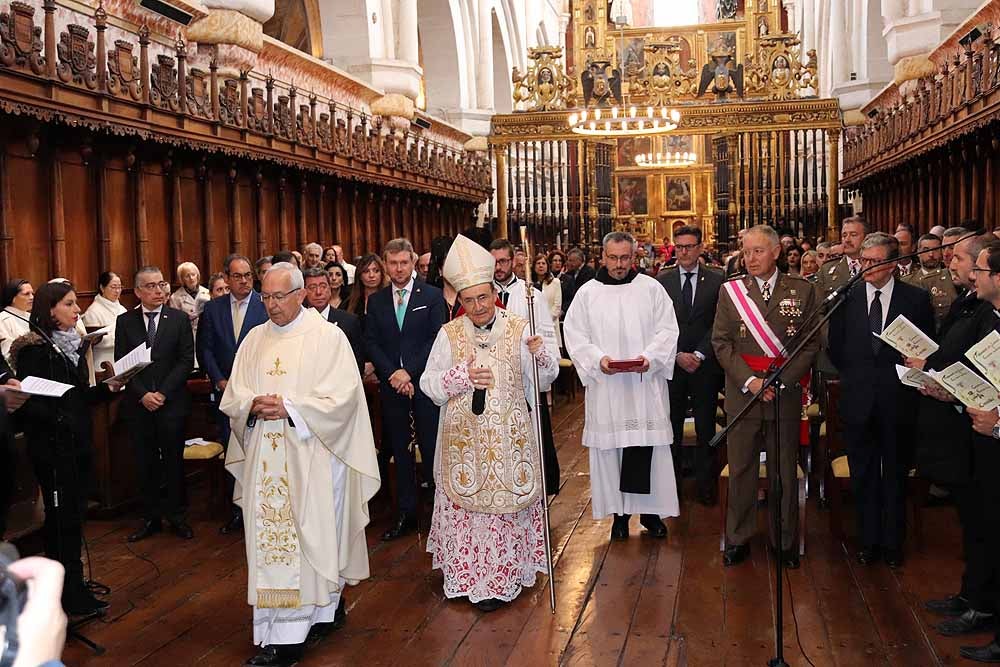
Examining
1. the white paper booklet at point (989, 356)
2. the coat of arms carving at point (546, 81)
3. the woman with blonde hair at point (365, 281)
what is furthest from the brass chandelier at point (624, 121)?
the white paper booklet at point (989, 356)

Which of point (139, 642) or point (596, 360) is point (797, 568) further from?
point (139, 642)

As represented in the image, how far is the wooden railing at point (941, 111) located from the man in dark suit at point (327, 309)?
5225 mm

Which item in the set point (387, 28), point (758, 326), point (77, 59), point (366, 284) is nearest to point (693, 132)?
point (387, 28)

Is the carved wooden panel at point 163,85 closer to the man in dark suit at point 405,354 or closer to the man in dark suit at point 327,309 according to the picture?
the man in dark suit at point 327,309

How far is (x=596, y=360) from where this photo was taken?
19.9 ft

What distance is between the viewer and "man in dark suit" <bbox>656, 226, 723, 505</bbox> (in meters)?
7.13

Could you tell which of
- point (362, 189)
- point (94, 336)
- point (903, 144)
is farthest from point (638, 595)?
point (362, 189)

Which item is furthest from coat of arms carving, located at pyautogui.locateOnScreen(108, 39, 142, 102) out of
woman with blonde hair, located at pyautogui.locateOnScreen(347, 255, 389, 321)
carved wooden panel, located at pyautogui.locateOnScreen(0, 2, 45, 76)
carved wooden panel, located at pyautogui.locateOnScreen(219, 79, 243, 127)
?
woman with blonde hair, located at pyautogui.locateOnScreen(347, 255, 389, 321)

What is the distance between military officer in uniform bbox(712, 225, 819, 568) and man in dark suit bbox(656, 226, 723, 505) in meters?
1.38

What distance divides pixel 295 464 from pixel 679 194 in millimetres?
25546

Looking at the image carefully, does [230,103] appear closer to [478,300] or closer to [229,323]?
[229,323]

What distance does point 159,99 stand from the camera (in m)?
8.80

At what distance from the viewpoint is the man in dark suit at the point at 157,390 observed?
652 cm

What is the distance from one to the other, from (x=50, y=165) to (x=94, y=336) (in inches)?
124
